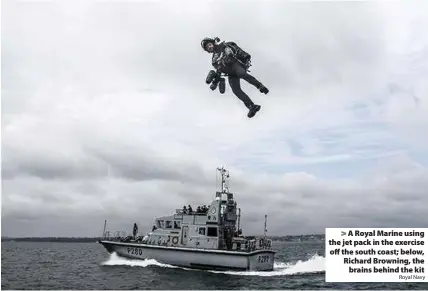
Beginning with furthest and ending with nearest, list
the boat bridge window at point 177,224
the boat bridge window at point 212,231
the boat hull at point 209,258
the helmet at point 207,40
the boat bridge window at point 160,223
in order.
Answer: the boat bridge window at point 160,223 < the boat bridge window at point 177,224 < the boat bridge window at point 212,231 < the boat hull at point 209,258 < the helmet at point 207,40

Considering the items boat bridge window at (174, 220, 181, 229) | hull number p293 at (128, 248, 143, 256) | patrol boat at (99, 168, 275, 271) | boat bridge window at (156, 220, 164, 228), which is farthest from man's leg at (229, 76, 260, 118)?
hull number p293 at (128, 248, 143, 256)

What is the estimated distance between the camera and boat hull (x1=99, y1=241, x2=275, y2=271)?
114ft

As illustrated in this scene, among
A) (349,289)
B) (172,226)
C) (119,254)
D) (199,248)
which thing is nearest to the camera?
(349,289)

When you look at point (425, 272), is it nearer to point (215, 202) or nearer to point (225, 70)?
point (225, 70)

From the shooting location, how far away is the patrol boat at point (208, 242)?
35.4m

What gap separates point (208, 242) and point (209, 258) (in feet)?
5.00

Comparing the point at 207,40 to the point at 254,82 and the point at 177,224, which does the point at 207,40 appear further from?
the point at 177,224

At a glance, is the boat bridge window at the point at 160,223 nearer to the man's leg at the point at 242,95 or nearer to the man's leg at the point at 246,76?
the man's leg at the point at 242,95

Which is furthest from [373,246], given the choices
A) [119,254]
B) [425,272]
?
[119,254]

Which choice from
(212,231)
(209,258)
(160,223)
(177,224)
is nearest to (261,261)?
(209,258)

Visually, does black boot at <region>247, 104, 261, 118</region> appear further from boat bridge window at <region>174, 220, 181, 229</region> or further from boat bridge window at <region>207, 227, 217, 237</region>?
boat bridge window at <region>174, 220, 181, 229</region>

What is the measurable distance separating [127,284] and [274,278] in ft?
36.1

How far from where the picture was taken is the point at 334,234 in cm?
2056

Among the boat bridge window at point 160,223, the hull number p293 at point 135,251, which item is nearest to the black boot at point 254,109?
the boat bridge window at point 160,223
